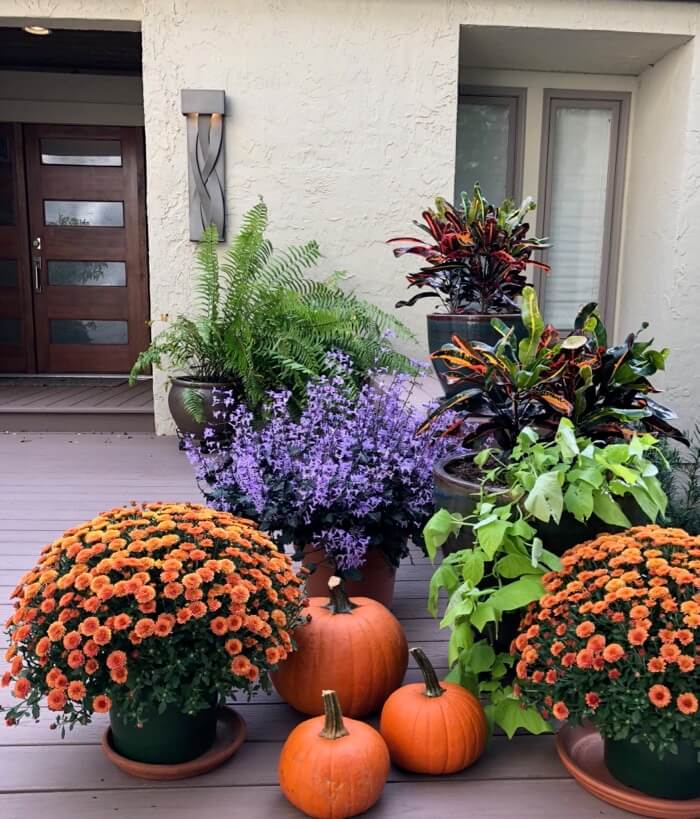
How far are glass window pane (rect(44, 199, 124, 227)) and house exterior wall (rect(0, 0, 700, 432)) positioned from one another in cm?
179

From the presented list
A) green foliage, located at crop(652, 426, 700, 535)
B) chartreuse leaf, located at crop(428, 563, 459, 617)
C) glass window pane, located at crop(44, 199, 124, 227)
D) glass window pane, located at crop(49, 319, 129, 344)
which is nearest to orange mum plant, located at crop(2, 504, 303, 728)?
chartreuse leaf, located at crop(428, 563, 459, 617)

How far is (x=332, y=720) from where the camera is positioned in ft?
4.20

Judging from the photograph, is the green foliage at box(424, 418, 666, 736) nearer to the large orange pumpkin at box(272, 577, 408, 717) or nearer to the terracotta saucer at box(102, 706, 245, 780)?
the large orange pumpkin at box(272, 577, 408, 717)

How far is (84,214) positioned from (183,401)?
2773 mm

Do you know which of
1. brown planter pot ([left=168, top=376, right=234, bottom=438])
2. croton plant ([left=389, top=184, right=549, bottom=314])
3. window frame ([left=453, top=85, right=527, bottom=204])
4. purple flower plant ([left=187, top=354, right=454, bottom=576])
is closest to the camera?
purple flower plant ([left=187, top=354, right=454, bottom=576])

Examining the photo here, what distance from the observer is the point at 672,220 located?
13.9ft

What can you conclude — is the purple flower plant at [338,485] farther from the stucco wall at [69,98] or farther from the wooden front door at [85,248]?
the stucco wall at [69,98]

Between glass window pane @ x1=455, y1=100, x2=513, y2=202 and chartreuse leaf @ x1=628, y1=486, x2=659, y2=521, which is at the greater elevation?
glass window pane @ x1=455, y1=100, x2=513, y2=202

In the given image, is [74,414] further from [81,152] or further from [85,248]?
[81,152]

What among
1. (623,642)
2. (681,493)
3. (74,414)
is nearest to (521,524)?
(623,642)

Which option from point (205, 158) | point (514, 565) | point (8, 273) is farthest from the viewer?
point (8, 273)

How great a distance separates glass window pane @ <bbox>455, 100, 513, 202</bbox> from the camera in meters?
4.76

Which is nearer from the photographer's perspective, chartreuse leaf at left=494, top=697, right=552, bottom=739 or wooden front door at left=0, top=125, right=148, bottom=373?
chartreuse leaf at left=494, top=697, right=552, bottom=739

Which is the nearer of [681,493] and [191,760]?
[191,760]
